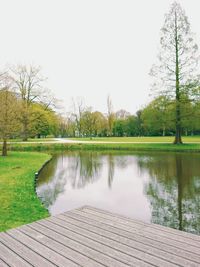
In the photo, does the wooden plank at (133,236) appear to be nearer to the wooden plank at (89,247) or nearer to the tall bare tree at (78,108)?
the wooden plank at (89,247)

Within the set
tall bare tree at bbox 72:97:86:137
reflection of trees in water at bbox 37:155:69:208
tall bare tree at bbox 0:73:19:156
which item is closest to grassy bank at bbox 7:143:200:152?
tall bare tree at bbox 0:73:19:156

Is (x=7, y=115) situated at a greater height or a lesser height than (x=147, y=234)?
greater

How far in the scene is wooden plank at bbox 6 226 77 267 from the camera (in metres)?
2.80

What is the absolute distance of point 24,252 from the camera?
3.08 m

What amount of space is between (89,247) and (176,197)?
5.20 metres

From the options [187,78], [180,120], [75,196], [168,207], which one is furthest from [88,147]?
[168,207]

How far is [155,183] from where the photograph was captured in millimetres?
9547

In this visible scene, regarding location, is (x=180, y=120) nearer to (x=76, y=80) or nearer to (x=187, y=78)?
(x=187, y=78)

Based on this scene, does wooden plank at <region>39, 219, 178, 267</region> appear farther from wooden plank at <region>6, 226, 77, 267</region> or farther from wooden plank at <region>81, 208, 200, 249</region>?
wooden plank at <region>81, 208, 200, 249</region>

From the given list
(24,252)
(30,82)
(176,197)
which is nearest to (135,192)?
(176,197)

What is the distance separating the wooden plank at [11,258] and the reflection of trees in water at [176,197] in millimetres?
3693

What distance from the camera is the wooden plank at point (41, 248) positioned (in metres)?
2.80

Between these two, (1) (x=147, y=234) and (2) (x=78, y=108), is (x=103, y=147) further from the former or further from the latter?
(2) (x=78, y=108)

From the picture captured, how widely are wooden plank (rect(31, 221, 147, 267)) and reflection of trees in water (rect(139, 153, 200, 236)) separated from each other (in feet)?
8.88
